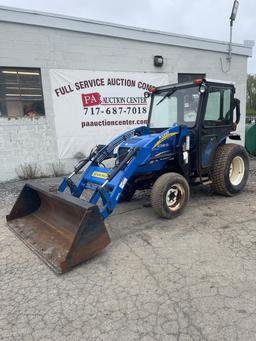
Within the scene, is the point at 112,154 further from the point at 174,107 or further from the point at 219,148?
the point at 219,148

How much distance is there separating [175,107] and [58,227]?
3.07 m

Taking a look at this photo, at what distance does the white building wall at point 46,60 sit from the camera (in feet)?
23.1

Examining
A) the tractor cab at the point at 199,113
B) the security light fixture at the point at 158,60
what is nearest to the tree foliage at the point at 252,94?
the security light fixture at the point at 158,60

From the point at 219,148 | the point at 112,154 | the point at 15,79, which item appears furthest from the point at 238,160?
the point at 15,79

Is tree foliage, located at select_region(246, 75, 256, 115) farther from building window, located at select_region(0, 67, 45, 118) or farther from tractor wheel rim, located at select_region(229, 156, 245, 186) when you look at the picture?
building window, located at select_region(0, 67, 45, 118)

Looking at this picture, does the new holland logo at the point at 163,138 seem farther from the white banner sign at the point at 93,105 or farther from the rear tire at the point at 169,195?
the white banner sign at the point at 93,105

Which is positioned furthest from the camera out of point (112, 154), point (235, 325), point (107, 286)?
point (112, 154)

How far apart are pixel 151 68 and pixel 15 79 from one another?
4.18 m

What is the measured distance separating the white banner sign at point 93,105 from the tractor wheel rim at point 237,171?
402 centimetres

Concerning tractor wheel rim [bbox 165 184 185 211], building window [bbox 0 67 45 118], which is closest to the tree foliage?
building window [bbox 0 67 45 118]

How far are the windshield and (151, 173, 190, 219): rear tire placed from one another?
4.01 feet

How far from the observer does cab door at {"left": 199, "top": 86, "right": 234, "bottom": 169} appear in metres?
5.04

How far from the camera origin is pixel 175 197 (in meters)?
4.52

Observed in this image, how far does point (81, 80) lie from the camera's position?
794 cm
